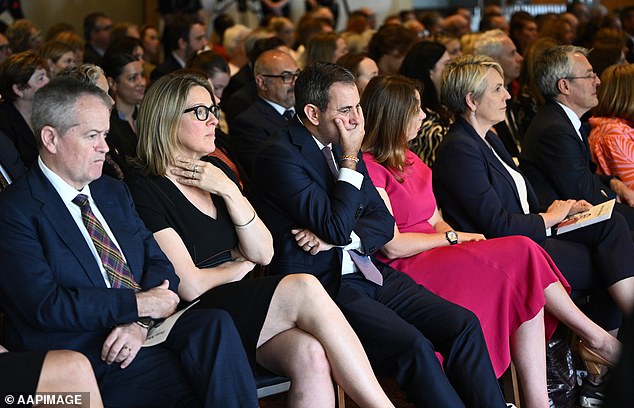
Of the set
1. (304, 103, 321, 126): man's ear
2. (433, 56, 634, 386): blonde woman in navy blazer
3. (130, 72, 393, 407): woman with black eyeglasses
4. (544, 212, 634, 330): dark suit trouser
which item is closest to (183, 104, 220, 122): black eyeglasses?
(130, 72, 393, 407): woman with black eyeglasses

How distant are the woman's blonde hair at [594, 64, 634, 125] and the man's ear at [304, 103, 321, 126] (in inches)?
81.1

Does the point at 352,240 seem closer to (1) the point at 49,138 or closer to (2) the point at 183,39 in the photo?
(1) the point at 49,138

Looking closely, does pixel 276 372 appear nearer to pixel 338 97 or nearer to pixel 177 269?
pixel 177 269

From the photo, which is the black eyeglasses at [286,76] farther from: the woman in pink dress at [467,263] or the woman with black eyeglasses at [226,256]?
the woman with black eyeglasses at [226,256]

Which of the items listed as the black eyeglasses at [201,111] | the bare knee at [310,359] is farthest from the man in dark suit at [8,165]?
the bare knee at [310,359]

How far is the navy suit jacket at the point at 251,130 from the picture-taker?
16.4ft

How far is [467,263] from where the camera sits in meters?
3.61

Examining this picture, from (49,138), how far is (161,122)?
1.75 feet

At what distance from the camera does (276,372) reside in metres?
2.97

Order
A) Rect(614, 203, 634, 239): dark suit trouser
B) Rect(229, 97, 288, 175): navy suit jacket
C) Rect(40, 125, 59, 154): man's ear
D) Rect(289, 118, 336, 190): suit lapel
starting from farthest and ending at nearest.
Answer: Rect(229, 97, 288, 175): navy suit jacket < Rect(614, 203, 634, 239): dark suit trouser < Rect(289, 118, 336, 190): suit lapel < Rect(40, 125, 59, 154): man's ear

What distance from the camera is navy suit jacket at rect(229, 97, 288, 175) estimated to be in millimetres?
4992

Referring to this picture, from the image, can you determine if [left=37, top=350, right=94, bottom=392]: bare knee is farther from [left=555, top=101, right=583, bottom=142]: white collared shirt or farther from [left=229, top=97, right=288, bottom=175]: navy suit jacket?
[left=555, top=101, right=583, bottom=142]: white collared shirt

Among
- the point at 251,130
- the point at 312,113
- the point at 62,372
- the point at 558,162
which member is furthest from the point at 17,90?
the point at 558,162

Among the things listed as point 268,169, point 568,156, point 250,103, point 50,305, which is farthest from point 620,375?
point 250,103
